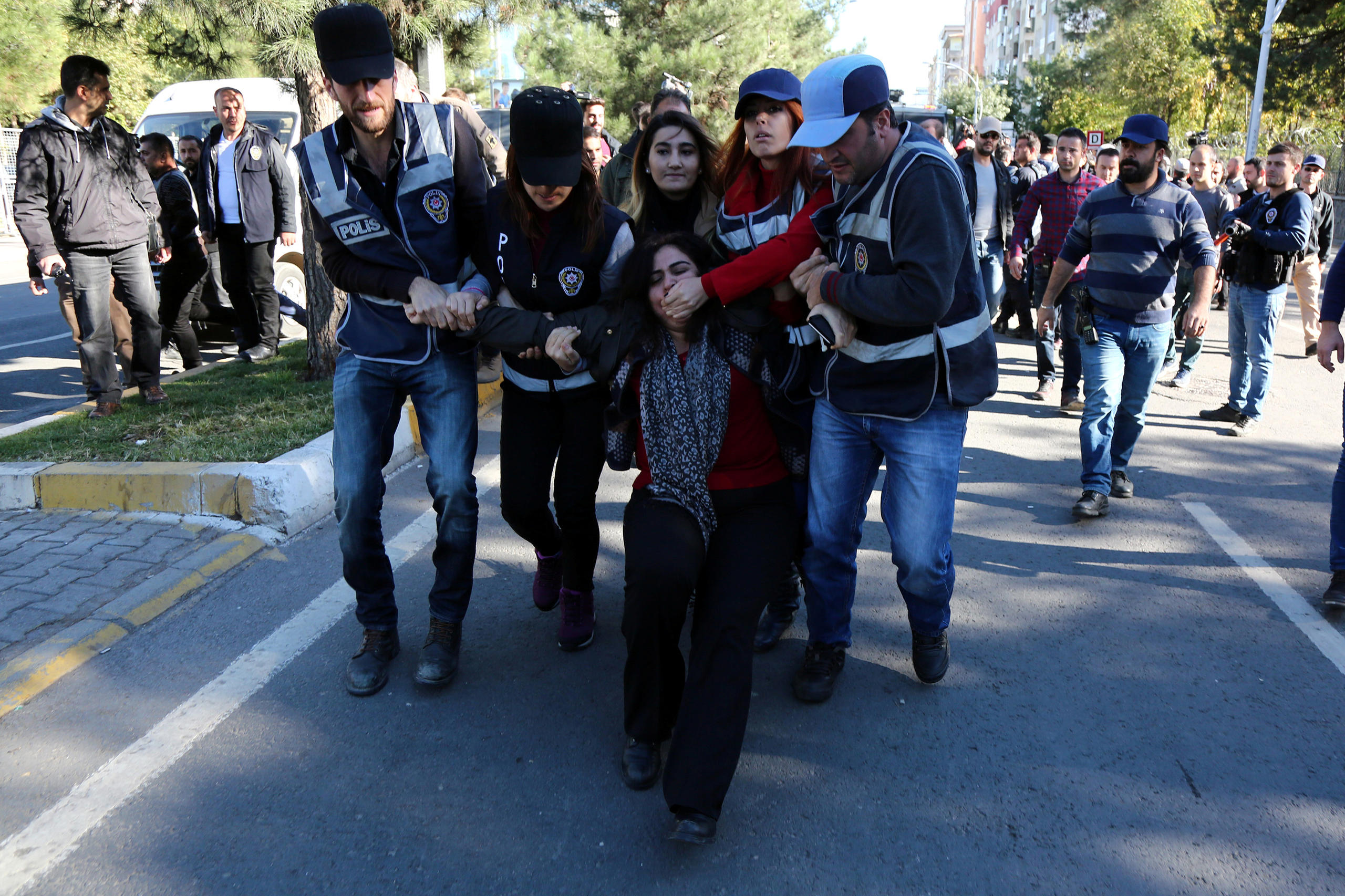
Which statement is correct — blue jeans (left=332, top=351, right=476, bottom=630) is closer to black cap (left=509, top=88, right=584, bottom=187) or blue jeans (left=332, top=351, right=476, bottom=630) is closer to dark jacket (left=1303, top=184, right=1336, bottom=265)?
black cap (left=509, top=88, right=584, bottom=187)

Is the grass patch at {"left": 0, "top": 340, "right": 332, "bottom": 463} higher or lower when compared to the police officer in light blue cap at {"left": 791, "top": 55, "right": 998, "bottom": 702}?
lower

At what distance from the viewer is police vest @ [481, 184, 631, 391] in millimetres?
3262

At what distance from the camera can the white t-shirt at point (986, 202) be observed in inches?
313

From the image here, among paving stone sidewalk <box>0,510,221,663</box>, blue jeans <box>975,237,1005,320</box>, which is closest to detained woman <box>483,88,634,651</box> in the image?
paving stone sidewalk <box>0,510,221,663</box>

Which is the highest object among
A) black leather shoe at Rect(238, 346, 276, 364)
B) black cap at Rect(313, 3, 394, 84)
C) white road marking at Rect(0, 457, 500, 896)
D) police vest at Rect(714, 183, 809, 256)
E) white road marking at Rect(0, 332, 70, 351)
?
black cap at Rect(313, 3, 394, 84)

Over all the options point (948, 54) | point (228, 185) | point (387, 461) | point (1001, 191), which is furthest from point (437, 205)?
point (948, 54)

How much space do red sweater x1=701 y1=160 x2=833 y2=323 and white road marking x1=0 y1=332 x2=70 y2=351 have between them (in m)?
9.49

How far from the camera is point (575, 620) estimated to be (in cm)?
367

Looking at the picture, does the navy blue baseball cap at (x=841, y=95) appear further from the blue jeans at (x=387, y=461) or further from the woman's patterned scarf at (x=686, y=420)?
the blue jeans at (x=387, y=461)

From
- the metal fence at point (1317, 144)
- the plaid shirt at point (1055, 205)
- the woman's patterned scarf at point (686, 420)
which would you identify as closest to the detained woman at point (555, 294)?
the woman's patterned scarf at point (686, 420)

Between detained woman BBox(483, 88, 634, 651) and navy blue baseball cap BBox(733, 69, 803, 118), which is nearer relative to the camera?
detained woman BBox(483, 88, 634, 651)

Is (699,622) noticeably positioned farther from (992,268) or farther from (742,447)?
(992,268)

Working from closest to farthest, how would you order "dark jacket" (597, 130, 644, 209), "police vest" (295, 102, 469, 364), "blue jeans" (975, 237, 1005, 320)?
"police vest" (295, 102, 469, 364) → "dark jacket" (597, 130, 644, 209) → "blue jeans" (975, 237, 1005, 320)

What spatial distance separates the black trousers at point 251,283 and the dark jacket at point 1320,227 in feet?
25.6
